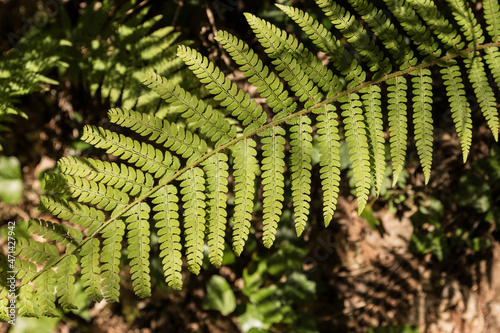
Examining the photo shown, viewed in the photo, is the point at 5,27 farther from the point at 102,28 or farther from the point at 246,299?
the point at 246,299

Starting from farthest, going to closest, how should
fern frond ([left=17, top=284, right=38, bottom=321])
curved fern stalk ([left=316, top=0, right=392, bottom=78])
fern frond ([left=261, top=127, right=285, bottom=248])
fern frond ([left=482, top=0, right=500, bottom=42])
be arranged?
fern frond ([left=482, top=0, right=500, bottom=42]) < curved fern stalk ([left=316, top=0, right=392, bottom=78]) < fern frond ([left=261, top=127, right=285, bottom=248]) < fern frond ([left=17, top=284, right=38, bottom=321])

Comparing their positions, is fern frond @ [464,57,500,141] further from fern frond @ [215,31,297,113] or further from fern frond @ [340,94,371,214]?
fern frond @ [215,31,297,113]

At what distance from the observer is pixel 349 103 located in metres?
1.69

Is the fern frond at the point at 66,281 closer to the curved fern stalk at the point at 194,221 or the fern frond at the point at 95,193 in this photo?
the fern frond at the point at 95,193

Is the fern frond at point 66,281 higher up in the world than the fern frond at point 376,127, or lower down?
lower down

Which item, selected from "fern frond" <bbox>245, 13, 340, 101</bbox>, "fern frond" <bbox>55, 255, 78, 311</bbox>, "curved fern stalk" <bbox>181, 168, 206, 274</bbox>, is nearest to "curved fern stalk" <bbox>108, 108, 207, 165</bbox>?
"curved fern stalk" <bbox>181, 168, 206, 274</bbox>

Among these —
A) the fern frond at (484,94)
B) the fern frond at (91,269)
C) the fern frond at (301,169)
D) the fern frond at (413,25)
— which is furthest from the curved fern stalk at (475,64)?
the fern frond at (91,269)

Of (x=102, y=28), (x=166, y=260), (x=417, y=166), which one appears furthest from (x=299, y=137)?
(x=102, y=28)

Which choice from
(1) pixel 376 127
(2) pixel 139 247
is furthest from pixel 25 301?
(1) pixel 376 127

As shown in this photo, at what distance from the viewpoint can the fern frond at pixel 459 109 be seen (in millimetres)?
1693

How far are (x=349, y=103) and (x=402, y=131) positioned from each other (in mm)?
271

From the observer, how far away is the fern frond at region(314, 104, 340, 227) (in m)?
1.59

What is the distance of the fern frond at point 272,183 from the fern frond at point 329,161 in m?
0.18

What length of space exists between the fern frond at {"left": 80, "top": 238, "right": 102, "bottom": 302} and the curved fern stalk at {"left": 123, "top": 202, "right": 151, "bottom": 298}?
0.47ft
